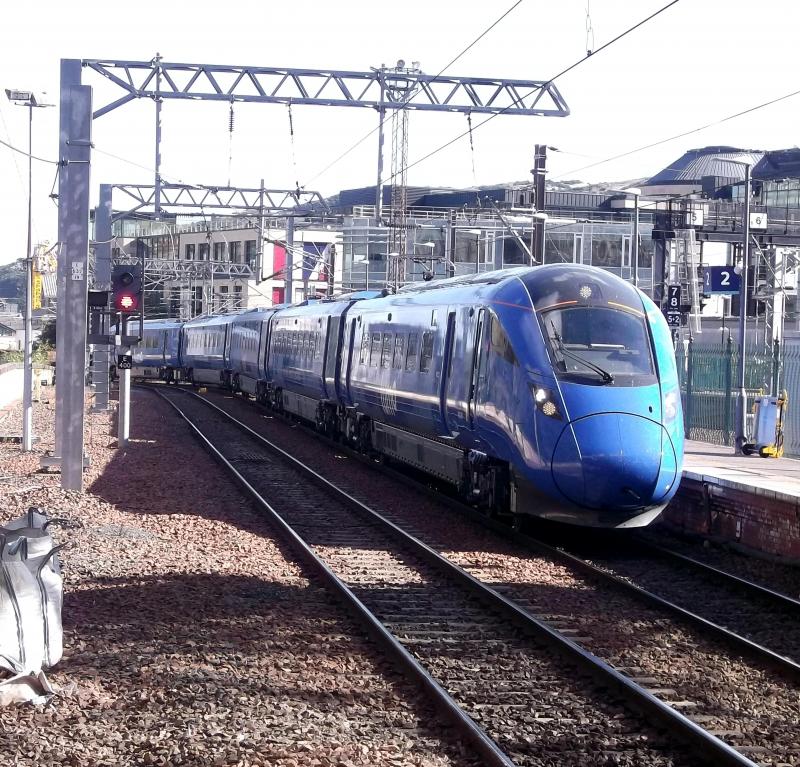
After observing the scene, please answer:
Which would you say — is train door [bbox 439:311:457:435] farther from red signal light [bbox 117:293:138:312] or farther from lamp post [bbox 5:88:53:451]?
lamp post [bbox 5:88:53:451]

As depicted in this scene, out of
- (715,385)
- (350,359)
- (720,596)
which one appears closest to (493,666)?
(720,596)

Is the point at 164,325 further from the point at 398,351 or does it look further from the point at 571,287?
the point at 571,287

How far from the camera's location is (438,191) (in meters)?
77.2

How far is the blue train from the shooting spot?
1233 centimetres

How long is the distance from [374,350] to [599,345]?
883cm

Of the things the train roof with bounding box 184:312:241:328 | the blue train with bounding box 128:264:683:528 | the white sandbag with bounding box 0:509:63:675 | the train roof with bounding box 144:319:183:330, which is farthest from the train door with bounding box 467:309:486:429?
the train roof with bounding box 144:319:183:330

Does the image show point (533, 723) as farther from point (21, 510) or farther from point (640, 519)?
point (21, 510)

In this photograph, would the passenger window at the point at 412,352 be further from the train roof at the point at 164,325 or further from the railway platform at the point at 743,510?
the train roof at the point at 164,325

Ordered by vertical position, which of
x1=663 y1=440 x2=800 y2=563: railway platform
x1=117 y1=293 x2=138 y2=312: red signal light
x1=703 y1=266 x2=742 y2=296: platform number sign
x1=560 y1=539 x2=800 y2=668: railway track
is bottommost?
x1=560 y1=539 x2=800 y2=668: railway track

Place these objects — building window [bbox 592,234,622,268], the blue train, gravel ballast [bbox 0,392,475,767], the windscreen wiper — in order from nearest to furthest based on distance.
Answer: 1. gravel ballast [bbox 0,392,475,767]
2. the blue train
3. the windscreen wiper
4. building window [bbox 592,234,622,268]

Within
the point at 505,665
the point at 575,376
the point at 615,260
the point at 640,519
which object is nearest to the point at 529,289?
the point at 575,376

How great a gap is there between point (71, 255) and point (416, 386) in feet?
17.3

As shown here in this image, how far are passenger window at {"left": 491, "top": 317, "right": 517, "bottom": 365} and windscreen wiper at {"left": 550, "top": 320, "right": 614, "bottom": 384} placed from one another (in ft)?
1.74

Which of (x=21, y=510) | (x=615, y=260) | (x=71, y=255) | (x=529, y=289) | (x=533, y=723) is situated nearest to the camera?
(x=533, y=723)
